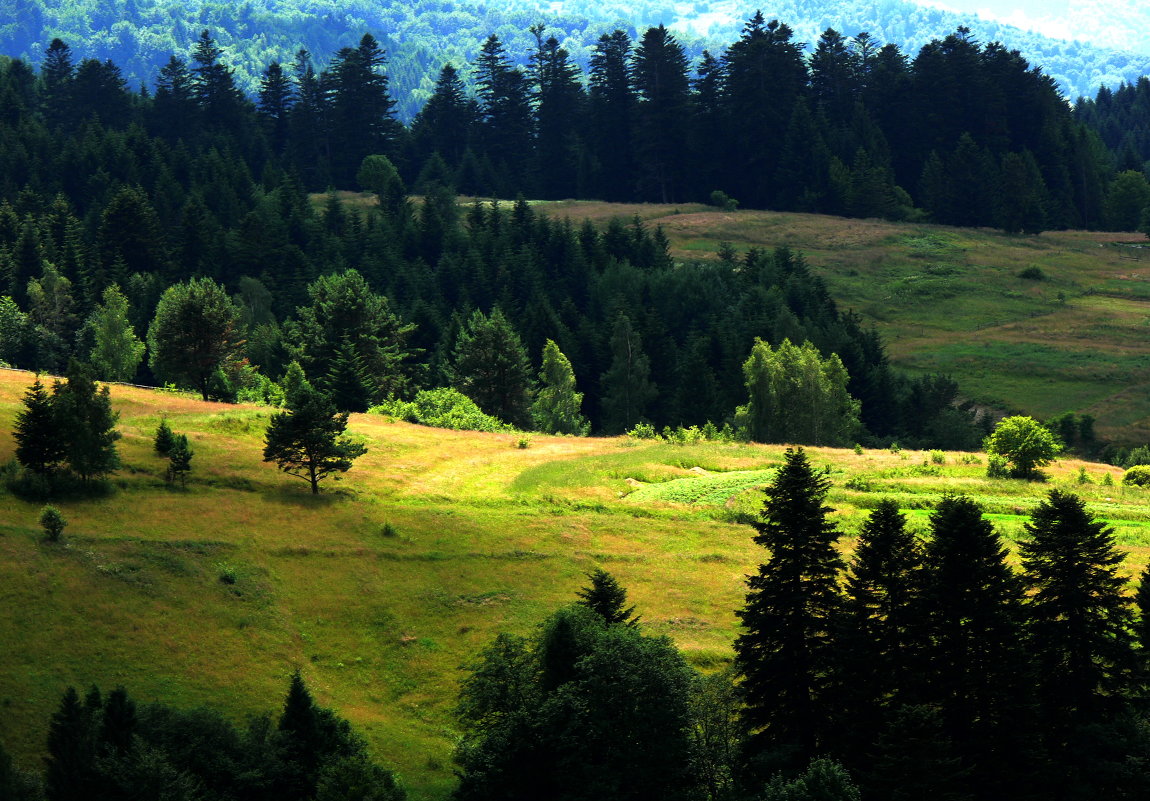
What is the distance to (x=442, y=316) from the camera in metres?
146

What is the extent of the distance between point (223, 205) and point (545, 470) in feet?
332

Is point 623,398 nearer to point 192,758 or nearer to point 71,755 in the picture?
point 192,758

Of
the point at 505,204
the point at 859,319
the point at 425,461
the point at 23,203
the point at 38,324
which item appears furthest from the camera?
the point at 505,204

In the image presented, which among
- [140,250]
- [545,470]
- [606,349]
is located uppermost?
[140,250]

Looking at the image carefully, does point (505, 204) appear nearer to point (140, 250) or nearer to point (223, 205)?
point (223, 205)

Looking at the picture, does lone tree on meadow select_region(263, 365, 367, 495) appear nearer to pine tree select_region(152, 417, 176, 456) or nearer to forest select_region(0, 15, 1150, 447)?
pine tree select_region(152, 417, 176, 456)

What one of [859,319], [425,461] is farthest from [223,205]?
[425,461]

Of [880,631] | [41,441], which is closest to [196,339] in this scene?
[41,441]

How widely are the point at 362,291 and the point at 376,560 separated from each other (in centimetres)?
6317

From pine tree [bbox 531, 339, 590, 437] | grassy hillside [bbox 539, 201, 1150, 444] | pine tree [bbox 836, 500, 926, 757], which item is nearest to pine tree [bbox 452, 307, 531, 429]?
pine tree [bbox 531, 339, 590, 437]

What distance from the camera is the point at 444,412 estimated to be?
103938 mm

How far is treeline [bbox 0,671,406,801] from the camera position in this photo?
3900 centimetres

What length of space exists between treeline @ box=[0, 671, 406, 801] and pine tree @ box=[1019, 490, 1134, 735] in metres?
23.4

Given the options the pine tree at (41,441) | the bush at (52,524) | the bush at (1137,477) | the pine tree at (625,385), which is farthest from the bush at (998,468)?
the pine tree at (41,441)
